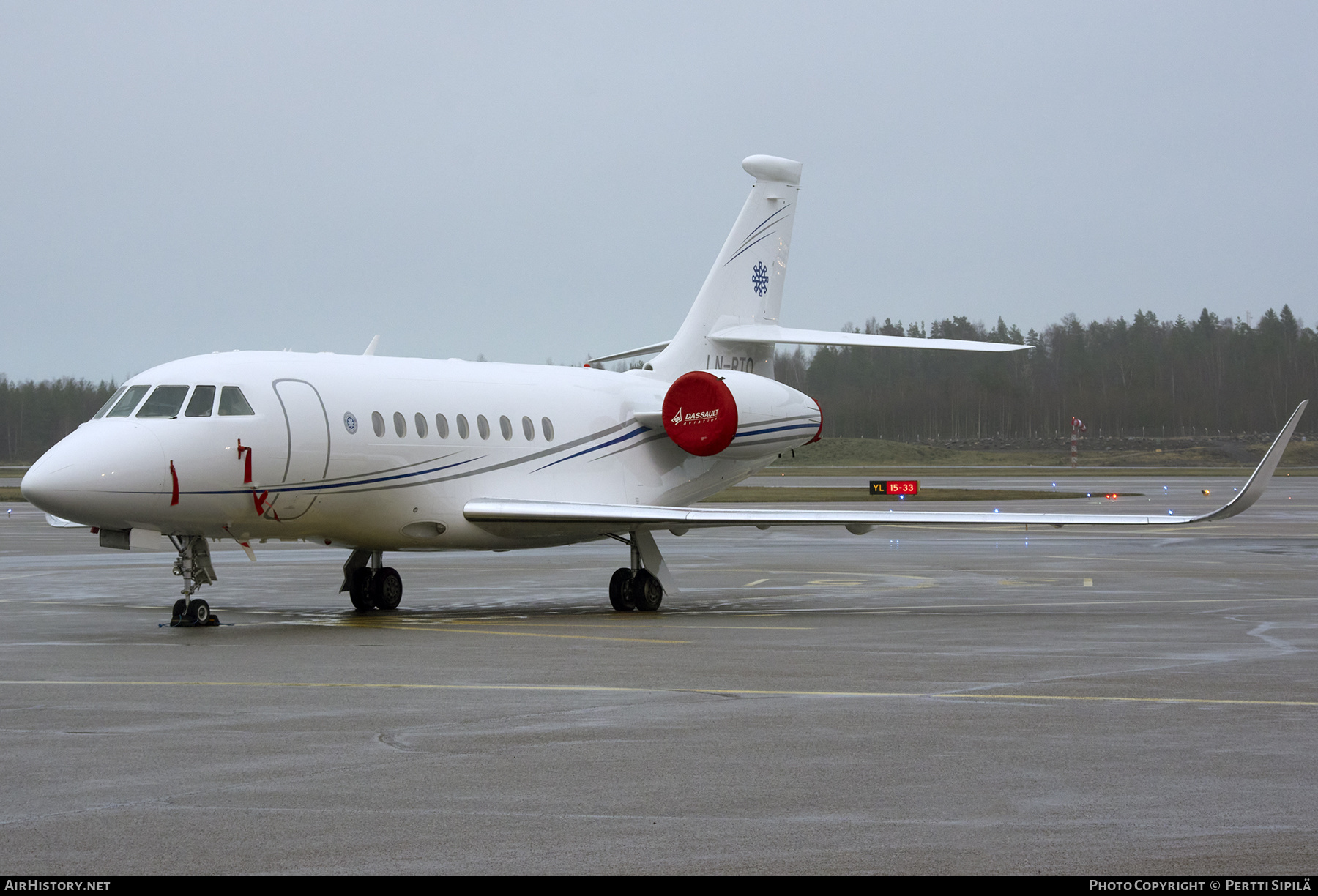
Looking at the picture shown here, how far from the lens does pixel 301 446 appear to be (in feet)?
52.2

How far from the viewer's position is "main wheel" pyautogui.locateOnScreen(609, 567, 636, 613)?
1817 centimetres

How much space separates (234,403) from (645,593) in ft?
18.6

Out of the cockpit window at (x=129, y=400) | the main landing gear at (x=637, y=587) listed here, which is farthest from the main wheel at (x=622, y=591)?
the cockpit window at (x=129, y=400)

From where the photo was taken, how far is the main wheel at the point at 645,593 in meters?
18.2

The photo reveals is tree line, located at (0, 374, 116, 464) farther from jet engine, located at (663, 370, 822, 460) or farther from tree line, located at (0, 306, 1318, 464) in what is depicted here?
jet engine, located at (663, 370, 822, 460)

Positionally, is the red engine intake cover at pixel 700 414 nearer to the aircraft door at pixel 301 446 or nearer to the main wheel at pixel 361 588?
the main wheel at pixel 361 588

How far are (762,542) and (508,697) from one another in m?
22.7

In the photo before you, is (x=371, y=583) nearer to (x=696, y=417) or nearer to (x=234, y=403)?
(x=234, y=403)

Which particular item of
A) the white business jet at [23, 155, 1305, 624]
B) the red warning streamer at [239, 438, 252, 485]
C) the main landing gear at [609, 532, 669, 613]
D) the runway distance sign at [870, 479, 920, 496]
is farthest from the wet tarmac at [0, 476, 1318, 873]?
the runway distance sign at [870, 479, 920, 496]

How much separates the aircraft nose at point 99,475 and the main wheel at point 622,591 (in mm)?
5927

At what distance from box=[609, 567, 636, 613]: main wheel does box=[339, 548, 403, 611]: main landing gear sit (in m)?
2.77

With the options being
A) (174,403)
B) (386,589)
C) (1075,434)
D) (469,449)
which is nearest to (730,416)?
(469,449)

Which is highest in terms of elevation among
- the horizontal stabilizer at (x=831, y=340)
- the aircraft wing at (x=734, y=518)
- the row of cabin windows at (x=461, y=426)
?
the horizontal stabilizer at (x=831, y=340)
